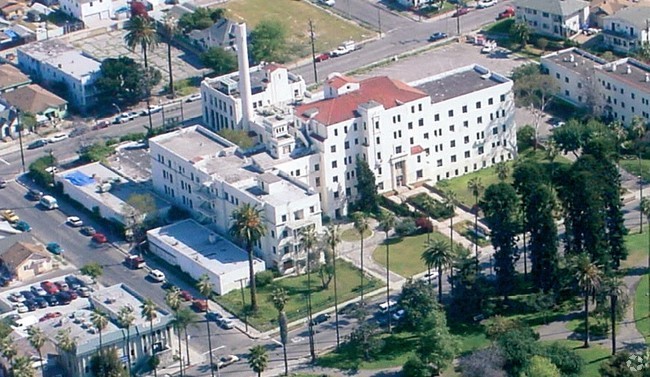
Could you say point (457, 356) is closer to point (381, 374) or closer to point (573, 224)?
point (381, 374)

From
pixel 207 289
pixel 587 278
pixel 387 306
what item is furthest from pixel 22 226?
pixel 587 278

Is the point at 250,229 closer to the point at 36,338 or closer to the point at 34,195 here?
the point at 36,338

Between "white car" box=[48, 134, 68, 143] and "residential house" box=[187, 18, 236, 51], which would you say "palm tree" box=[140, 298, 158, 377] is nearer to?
"white car" box=[48, 134, 68, 143]

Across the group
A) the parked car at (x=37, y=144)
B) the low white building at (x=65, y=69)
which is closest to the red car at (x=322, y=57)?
the low white building at (x=65, y=69)

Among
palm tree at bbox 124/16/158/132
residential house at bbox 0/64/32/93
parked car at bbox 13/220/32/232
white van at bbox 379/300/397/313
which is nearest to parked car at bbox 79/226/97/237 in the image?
parked car at bbox 13/220/32/232

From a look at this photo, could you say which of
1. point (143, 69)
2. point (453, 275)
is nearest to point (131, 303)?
point (453, 275)

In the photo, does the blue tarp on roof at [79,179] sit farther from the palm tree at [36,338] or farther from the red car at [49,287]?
the palm tree at [36,338]
